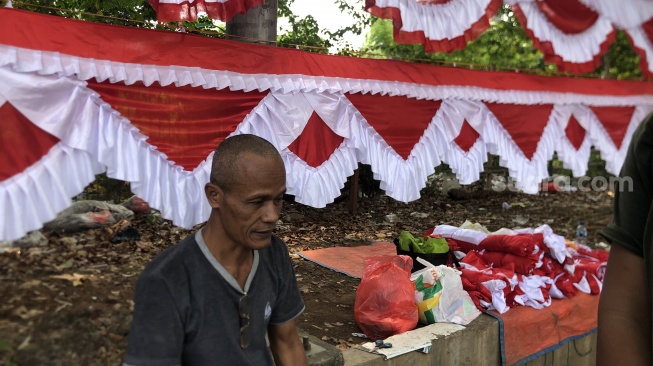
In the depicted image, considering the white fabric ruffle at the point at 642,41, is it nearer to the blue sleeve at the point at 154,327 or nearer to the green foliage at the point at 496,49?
the green foliage at the point at 496,49

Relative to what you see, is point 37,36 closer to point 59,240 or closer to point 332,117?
point 59,240

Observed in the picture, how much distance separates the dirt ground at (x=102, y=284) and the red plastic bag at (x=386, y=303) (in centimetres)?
13

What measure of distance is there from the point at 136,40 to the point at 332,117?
42.4 inches

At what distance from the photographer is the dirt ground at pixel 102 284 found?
6.45ft

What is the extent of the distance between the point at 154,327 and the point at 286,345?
53 centimetres

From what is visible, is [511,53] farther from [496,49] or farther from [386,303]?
[386,303]

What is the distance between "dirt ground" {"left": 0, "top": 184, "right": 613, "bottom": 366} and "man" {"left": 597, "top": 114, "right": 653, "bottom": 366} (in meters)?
1.86

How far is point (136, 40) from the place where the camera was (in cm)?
223

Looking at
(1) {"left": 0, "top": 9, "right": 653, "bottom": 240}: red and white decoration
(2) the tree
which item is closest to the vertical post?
(1) {"left": 0, "top": 9, "right": 653, "bottom": 240}: red and white decoration

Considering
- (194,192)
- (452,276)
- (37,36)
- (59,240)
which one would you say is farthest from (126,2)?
(452,276)

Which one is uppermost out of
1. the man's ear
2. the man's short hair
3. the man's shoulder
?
the man's short hair

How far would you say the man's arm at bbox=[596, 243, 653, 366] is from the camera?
36.9 inches

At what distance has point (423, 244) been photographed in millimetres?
3896

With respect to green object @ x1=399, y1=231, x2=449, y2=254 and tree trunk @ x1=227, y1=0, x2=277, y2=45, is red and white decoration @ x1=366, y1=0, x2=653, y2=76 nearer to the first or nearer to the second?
tree trunk @ x1=227, y1=0, x2=277, y2=45
